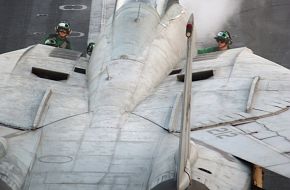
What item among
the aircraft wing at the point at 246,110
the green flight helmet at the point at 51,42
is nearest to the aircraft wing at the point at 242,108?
the aircraft wing at the point at 246,110

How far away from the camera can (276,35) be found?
23125 mm

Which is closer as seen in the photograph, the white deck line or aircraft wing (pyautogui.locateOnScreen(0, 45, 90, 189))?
aircraft wing (pyautogui.locateOnScreen(0, 45, 90, 189))

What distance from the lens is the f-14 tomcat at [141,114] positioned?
11195 mm

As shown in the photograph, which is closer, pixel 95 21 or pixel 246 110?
pixel 246 110

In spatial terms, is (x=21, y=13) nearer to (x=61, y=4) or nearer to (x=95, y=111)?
(x=61, y=4)

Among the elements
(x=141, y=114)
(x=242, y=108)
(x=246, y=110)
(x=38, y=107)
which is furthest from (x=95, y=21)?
Answer: (x=246, y=110)

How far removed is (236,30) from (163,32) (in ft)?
23.6

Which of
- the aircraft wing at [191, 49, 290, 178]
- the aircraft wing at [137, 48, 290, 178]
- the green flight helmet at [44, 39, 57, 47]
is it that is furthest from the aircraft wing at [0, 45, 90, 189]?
the aircraft wing at [191, 49, 290, 178]

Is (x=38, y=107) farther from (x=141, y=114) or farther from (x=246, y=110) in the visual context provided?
(x=246, y=110)

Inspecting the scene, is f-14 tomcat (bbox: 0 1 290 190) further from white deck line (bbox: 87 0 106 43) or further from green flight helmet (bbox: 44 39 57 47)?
white deck line (bbox: 87 0 106 43)

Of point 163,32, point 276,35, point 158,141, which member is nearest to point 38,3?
point 276,35

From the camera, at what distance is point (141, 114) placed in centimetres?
1353

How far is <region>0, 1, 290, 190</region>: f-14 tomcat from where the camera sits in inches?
441

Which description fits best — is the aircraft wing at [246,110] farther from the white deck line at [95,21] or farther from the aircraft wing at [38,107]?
the white deck line at [95,21]
